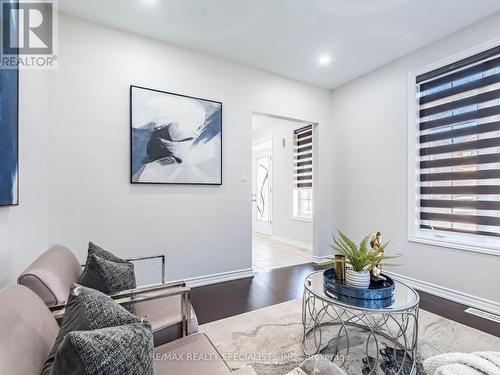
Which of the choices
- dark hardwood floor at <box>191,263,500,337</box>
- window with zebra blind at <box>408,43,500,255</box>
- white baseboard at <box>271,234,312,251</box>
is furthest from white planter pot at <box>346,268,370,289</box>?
white baseboard at <box>271,234,312,251</box>

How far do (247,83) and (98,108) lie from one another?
180 centimetres

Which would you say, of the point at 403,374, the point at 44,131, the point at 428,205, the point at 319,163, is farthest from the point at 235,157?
the point at 403,374

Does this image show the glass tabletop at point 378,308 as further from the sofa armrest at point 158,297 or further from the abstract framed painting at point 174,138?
the abstract framed painting at point 174,138

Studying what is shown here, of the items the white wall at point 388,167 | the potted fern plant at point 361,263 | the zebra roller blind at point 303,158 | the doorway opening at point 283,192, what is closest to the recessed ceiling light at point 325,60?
the white wall at point 388,167

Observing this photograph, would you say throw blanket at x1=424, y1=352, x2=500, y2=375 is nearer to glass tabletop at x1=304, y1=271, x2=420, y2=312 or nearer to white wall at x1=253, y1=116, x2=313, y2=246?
glass tabletop at x1=304, y1=271, x2=420, y2=312

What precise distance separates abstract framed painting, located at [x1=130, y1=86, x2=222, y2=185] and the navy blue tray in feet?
6.13

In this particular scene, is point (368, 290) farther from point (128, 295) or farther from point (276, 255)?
point (276, 255)

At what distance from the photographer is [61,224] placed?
2.38 meters

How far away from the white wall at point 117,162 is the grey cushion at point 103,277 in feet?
1.97

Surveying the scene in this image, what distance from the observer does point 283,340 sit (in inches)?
74.7

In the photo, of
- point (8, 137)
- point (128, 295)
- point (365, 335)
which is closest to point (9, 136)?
point (8, 137)

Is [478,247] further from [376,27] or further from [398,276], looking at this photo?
[376,27]

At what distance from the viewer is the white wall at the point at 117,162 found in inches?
83.9

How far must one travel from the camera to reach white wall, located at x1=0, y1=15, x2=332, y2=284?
2131mm
